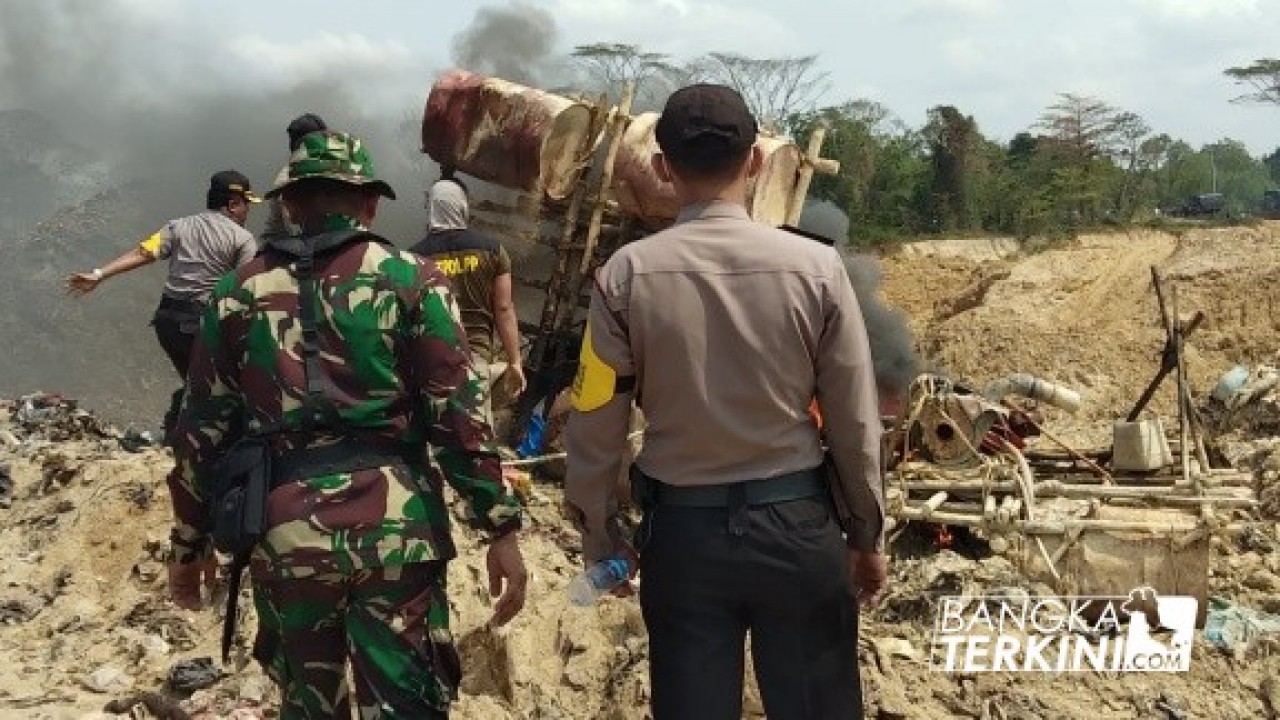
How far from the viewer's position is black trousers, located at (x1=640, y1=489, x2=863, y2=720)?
97.1 inches

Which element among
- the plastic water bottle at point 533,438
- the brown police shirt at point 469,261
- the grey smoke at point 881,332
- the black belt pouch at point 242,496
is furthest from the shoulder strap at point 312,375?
the grey smoke at point 881,332

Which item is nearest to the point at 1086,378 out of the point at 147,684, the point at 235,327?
the point at 147,684

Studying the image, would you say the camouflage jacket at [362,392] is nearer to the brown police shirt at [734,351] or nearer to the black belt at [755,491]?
the brown police shirt at [734,351]

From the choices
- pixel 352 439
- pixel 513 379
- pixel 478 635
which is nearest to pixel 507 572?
pixel 352 439

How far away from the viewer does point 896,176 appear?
29797 mm

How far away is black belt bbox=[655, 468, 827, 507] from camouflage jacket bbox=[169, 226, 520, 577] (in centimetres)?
42

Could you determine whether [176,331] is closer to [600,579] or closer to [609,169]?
[609,169]

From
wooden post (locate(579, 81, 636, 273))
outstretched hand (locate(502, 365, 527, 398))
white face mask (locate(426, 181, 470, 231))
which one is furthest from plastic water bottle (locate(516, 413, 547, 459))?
white face mask (locate(426, 181, 470, 231))

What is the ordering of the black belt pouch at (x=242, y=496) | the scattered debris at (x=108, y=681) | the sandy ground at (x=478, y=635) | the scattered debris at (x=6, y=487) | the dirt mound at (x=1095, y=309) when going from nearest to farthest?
the black belt pouch at (x=242, y=496) < the sandy ground at (x=478, y=635) < the scattered debris at (x=108, y=681) < the scattered debris at (x=6, y=487) < the dirt mound at (x=1095, y=309)

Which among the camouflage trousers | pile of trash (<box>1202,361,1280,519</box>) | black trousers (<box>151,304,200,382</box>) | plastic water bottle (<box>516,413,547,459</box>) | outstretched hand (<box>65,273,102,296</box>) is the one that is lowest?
pile of trash (<box>1202,361,1280,519</box>)

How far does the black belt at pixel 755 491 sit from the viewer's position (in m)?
2.48

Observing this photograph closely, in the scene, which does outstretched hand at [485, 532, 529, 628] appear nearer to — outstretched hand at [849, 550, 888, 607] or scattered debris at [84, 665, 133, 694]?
outstretched hand at [849, 550, 888, 607]

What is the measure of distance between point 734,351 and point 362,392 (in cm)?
78

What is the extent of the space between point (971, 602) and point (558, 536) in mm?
1969
